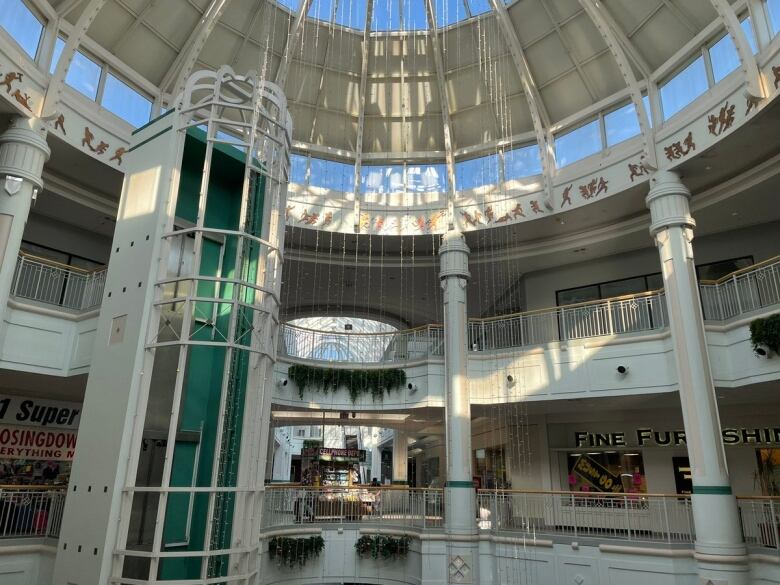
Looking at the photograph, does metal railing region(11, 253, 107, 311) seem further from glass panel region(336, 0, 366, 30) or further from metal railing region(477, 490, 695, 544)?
metal railing region(477, 490, 695, 544)

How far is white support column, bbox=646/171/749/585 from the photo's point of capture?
1040cm

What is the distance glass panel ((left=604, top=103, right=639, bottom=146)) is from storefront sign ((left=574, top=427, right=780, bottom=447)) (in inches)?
320

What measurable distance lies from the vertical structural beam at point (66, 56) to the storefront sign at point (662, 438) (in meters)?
16.1

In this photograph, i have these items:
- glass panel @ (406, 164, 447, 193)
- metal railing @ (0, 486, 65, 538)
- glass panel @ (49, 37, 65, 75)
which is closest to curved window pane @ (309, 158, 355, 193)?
glass panel @ (406, 164, 447, 193)

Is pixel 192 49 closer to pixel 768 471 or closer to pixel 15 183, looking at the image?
pixel 15 183

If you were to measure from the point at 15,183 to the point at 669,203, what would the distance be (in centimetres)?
1331

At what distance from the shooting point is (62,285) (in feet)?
42.0

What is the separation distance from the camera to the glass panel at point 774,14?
33.6ft

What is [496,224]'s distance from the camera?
15680 millimetres

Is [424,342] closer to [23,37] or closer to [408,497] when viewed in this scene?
[408,497]

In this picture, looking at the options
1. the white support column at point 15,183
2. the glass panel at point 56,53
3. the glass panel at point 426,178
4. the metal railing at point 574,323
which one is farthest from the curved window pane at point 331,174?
the white support column at point 15,183

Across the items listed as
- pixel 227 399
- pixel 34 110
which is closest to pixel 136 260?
pixel 227 399

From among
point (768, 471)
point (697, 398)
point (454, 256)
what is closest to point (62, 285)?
point (454, 256)

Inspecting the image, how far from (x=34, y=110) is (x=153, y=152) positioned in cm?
436
